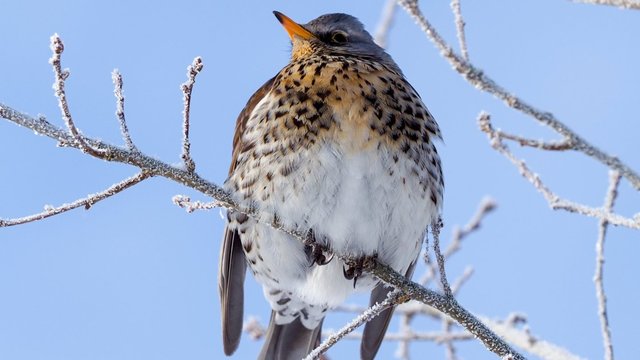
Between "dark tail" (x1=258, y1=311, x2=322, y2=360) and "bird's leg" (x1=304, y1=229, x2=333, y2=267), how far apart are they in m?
1.02

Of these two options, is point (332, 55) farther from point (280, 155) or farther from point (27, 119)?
point (27, 119)

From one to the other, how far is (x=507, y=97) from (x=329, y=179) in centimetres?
221

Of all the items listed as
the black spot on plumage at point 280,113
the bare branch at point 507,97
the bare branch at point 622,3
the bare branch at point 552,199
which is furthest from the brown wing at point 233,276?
the bare branch at point 622,3

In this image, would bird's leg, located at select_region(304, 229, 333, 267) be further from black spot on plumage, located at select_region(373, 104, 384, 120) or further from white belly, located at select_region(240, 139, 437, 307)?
black spot on plumage, located at select_region(373, 104, 384, 120)

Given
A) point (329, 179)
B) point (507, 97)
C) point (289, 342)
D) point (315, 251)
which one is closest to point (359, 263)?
point (315, 251)

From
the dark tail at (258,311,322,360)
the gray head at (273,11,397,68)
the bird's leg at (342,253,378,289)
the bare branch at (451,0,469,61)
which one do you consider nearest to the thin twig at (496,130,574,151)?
the bare branch at (451,0,469,61)

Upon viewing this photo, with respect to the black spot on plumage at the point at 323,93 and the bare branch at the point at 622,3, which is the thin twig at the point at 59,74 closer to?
the bare branch at the point at 622,3

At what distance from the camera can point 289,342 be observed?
22.3ft

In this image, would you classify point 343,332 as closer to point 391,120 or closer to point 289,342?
point 391,120

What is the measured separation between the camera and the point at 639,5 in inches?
118

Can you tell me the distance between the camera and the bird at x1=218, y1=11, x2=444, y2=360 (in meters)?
5.34

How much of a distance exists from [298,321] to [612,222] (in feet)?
11.8

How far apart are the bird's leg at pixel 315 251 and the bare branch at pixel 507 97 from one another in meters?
2.00

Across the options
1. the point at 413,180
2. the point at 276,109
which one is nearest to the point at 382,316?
the point at 413,180
